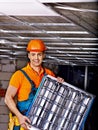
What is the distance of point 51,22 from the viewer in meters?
4.98

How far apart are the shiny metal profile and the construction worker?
0.21 feet

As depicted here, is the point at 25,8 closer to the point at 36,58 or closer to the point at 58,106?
the point at 36,58

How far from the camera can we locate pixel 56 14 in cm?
447

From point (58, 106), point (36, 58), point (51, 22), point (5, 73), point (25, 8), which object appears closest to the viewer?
point (36, 58)

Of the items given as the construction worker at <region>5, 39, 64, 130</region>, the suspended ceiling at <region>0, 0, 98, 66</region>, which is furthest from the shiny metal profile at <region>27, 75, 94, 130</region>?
the suspended ceiling at <region>0, 0, 98, 66</region>

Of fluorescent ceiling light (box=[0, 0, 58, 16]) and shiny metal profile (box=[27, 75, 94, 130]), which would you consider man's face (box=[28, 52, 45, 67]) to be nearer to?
shiny metal profile (box=[27, 75, 94, 130])

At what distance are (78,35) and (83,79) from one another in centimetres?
600

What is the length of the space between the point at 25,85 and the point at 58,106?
358mm

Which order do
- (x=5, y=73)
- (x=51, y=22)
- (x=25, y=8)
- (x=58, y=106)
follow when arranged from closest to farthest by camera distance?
(x=58, y=106) < (x=25, y=8) < (x=51, y=22) < (x=5, y=73)

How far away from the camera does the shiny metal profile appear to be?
11.6ft

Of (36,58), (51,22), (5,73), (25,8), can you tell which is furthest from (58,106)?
(5,73)

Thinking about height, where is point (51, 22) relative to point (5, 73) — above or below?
above

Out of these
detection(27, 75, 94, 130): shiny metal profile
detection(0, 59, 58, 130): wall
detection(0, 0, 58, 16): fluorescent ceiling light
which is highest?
detection(0, 0, 58, 16): fluorescent ceiling light

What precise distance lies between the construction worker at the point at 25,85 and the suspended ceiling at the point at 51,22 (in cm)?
54
